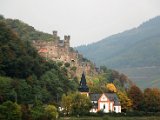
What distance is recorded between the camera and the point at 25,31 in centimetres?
14150

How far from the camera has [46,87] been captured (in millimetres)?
94750

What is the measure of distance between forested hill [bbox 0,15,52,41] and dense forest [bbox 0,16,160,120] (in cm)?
2662

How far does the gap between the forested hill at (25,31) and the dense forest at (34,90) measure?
1048 inches

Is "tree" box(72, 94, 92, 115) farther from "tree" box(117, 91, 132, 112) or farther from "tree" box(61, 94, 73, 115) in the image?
"tree" box(117, 91, 132, 112)

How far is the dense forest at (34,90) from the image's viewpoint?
7406 cm

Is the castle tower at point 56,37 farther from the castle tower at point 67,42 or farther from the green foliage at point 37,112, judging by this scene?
the green foliage at point 37,112

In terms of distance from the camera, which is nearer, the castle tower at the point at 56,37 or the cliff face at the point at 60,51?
the cliff face at the point at 60,51

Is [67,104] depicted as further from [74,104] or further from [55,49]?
[55,49]

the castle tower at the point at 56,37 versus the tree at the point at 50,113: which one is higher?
the castle tower at the point at 56,37

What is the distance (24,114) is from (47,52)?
191ft

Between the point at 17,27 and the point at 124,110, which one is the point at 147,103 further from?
the point at 17,27

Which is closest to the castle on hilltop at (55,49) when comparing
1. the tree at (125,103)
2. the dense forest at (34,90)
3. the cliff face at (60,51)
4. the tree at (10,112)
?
the cliff face at (60,51)

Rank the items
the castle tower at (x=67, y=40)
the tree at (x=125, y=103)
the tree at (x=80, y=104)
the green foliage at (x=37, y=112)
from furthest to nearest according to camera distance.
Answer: the castle tower at (x=67, y=40) < the tree at (x=125, y=103) < the tree at (x=80, y=104) < the green foliage at (x=37, y=112)

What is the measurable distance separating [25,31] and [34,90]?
5684cm
